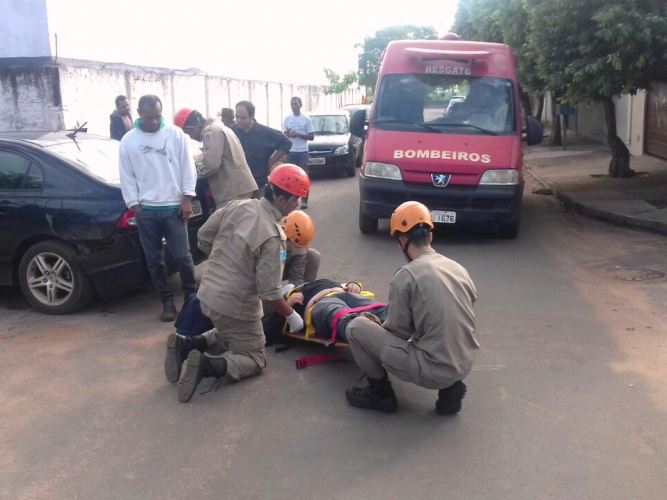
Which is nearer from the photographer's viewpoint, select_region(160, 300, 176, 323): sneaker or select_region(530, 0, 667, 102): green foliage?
select_region(160, 300, 176, 323): sneaker

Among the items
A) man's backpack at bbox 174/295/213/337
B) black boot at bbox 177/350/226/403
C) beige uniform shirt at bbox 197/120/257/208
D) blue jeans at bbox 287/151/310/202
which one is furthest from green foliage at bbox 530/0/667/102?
black boot at bbox 177/350/226/403

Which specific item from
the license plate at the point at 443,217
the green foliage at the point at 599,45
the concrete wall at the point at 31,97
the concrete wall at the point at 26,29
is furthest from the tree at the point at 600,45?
the concrete wall at the point at 26,29

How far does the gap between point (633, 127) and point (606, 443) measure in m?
18.1

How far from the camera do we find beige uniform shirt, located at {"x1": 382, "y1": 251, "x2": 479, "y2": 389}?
4008 mm

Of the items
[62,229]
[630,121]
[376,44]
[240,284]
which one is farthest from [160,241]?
[376,44]

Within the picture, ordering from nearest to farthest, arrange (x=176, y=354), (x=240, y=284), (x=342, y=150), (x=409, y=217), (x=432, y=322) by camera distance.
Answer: (x=432, y=322)
(x=409, y=217)
(x=240, y=284)
(x=176, y=354)
(x=342, y=150)

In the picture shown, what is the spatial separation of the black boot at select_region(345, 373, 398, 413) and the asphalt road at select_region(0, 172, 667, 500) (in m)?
0.07

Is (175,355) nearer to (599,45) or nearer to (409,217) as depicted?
(409,217)

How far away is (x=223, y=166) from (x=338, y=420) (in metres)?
3.42

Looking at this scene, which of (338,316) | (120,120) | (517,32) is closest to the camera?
(338,316)

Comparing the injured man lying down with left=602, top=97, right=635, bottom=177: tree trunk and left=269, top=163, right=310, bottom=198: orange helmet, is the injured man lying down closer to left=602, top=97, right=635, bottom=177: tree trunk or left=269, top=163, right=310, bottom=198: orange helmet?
left=269, top=163, right=310, bottom=198: orange helmet

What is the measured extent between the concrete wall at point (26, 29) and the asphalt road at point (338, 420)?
807 cm

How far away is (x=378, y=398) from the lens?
4.42 meters

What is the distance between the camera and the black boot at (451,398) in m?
4.27
